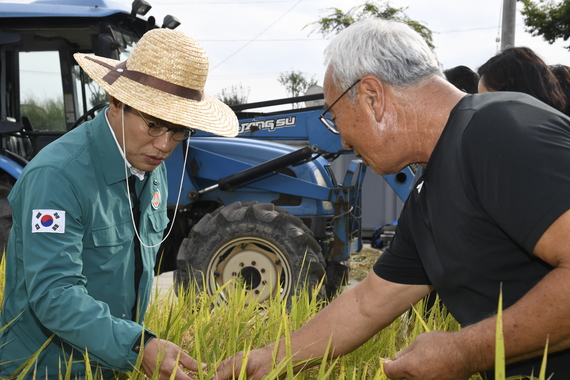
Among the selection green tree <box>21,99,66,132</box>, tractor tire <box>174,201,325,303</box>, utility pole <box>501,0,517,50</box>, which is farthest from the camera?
utility pole <box>501,0,517,50</box>

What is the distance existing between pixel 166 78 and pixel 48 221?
69 centimetres

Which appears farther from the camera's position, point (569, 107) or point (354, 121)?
point (569, 107)

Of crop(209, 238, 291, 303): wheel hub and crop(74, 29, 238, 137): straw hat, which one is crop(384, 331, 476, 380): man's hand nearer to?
crop(74, 29, 238, 137): straw hat

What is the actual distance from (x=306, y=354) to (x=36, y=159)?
3.68ft

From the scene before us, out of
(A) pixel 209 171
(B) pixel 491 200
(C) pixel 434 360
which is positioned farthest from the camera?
(A) pixel 209 171

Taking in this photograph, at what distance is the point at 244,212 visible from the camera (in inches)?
183

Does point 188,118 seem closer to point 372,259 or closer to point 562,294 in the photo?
point 562,294

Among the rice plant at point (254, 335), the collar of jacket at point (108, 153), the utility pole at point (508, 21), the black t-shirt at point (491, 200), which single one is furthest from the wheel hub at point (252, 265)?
the utility pole at point (508, 21)

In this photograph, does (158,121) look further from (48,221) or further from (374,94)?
(374,94)

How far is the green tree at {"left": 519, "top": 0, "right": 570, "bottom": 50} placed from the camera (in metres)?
15.9

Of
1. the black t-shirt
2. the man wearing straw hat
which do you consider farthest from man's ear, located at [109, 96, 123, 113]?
the black t-shirt

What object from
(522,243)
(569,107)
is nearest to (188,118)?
(522,243)

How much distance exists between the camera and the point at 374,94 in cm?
175

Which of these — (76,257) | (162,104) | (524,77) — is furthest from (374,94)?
(524,77)
